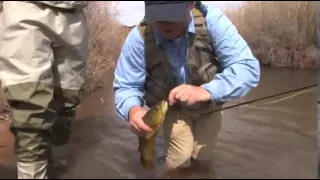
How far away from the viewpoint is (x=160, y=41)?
13.4ft

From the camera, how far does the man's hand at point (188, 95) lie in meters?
3.33

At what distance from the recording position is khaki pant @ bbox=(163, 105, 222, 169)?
4.47 metres

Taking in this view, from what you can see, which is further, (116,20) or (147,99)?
(116,20)

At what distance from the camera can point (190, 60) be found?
414 cm

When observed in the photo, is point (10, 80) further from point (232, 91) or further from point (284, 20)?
point (284, 20)

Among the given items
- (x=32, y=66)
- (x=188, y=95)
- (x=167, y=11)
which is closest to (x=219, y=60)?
(x=167, y=11)

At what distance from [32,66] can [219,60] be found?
1.47 metres

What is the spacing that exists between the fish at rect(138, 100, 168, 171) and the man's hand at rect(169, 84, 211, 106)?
0.33ft

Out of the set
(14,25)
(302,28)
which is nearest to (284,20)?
(302,28)

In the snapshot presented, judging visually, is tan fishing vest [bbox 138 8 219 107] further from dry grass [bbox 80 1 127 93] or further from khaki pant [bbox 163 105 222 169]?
dry grass [bbox 80 1 127 93]

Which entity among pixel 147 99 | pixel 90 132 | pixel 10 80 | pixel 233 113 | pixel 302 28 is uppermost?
pixel 10 80

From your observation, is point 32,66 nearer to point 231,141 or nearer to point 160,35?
point 160,35

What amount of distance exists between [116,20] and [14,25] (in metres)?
9.02

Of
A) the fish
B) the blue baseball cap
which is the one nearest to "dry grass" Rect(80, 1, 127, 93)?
the fish
